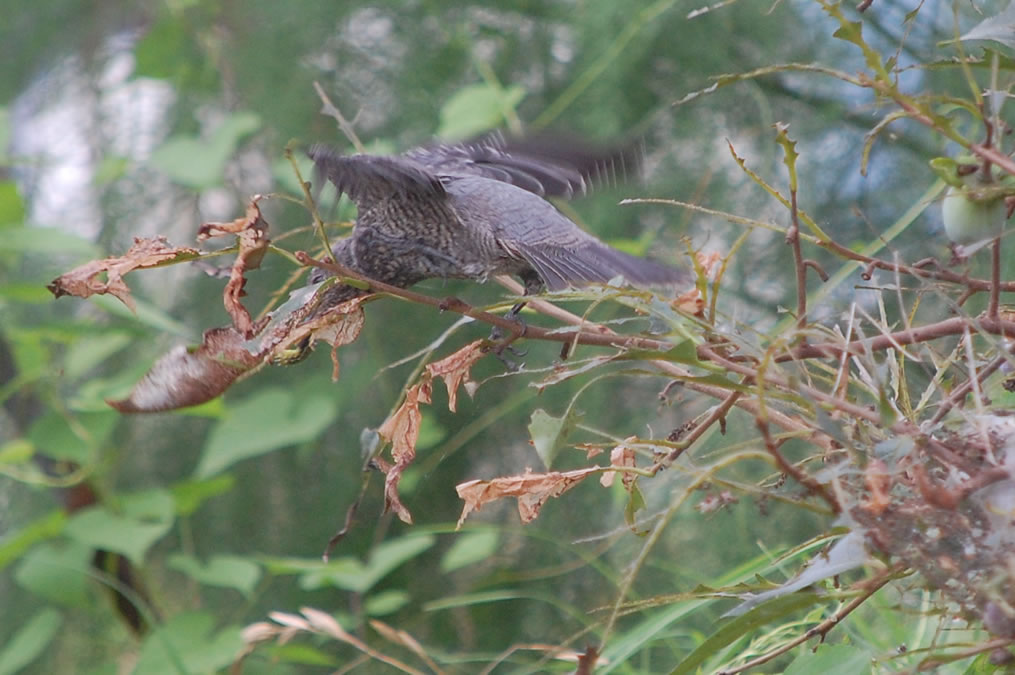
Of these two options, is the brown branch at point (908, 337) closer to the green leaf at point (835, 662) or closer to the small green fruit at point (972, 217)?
the small green fruit at point (972, 217)

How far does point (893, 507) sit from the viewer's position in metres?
0.52

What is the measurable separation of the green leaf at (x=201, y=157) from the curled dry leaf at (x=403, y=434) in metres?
1.19

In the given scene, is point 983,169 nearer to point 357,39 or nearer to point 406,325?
point 406,325

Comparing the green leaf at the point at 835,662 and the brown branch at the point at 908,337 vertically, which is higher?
the brown branch at the point at 908,337

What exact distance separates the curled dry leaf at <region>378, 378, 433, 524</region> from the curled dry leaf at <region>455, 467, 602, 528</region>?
5 cm

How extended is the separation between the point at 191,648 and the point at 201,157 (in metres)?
0.83

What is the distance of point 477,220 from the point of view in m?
1.04

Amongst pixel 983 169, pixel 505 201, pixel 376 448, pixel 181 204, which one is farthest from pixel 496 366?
pixel 983 169

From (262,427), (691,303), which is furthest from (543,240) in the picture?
(262,427)

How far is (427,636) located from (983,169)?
1805 mm

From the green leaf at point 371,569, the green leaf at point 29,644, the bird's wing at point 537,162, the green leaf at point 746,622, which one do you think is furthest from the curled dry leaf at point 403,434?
the green leaf at point 29,644

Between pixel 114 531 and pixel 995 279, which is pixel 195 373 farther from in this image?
pixel 114 531

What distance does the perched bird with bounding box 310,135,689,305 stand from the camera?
890 mm

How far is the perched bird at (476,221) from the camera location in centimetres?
89
